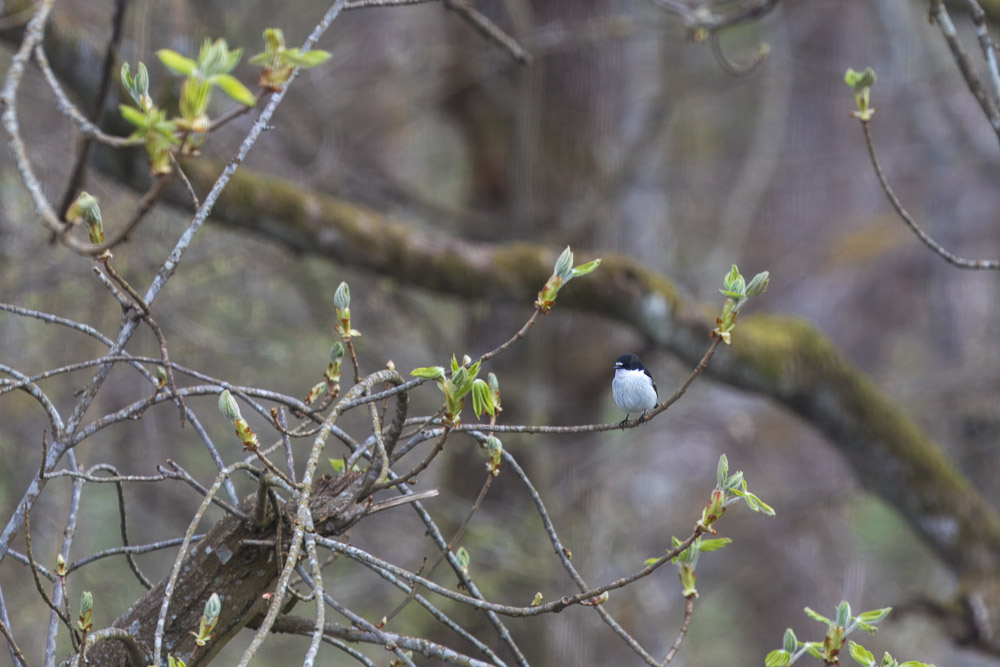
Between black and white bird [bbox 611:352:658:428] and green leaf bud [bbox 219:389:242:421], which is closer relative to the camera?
green leaf bud [bbox 219:389:242:421]

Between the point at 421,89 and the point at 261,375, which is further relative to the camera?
the point at 261,375

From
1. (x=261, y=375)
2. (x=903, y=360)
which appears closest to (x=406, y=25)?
(x=261, y=375)

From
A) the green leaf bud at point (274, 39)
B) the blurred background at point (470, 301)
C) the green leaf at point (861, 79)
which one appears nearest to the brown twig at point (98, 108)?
the blurred background at point (470, 301)

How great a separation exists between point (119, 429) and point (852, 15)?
1290cm

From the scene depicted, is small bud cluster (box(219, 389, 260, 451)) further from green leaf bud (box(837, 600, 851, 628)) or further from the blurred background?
the blurred background

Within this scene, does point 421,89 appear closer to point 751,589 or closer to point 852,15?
point 751,589

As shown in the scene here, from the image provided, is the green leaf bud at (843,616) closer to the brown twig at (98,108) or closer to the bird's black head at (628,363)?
the bird's black head at (628,363)

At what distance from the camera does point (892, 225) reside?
8.71 metres

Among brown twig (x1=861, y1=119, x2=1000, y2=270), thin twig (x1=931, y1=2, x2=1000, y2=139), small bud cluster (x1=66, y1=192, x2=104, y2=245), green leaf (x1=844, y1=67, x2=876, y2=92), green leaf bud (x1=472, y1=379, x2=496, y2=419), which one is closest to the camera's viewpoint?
small bud cluster (x1=66, y1=192, x2=104, y2=245)

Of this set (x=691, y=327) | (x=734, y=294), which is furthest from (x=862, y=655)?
(x=691, y=327)

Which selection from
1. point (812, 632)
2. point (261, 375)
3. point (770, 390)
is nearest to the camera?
point (770, 390)

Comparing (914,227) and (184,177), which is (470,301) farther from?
(184,177)

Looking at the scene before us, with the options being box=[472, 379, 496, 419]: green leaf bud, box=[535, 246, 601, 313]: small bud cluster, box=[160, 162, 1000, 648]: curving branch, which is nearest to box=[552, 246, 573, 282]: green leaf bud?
box=[535, 246, 601, 313]: small bud cluster

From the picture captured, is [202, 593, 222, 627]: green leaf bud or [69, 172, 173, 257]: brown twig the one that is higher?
[69, 172, 173, 257]: brown twig
